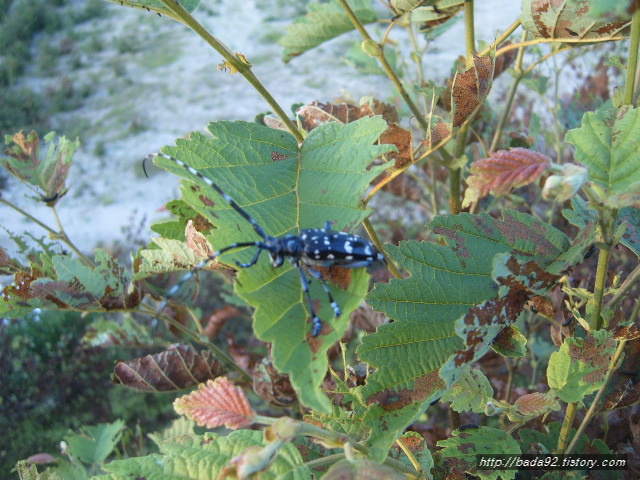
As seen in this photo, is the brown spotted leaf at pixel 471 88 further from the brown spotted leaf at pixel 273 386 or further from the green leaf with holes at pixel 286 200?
the brown spotted leaf at pixel 273 386

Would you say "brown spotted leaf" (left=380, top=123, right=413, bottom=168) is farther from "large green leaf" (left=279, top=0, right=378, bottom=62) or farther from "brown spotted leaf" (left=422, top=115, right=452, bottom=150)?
"large green leaf" (left=279, top=0, right=378, bottom=62)

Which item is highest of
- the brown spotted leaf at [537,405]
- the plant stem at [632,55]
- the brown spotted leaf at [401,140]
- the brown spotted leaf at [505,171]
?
→ the plant stem at [632,55]

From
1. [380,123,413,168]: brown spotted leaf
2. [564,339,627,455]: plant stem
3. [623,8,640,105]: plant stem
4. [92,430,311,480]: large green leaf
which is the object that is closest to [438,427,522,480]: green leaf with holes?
[564,339,627,455]: plant stem

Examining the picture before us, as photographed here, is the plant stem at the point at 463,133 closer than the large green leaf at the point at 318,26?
Yes

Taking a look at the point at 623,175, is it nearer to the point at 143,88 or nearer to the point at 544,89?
the point at 544,89

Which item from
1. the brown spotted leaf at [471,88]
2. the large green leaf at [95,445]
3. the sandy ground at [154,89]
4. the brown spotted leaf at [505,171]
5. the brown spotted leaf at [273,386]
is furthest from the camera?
the sandy ground at [154,89]

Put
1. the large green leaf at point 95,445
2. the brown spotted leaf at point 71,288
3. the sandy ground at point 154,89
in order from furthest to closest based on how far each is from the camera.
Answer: the sandy ground at point 154,89
the large green leaf at point 95,445
the brown spotted leaf at point 71,288

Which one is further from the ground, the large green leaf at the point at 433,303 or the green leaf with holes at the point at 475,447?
the large green leaf at the point at 433,303

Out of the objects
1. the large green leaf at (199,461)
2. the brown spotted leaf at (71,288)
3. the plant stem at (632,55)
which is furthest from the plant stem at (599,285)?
the brown spotted leaf at (71,288)
